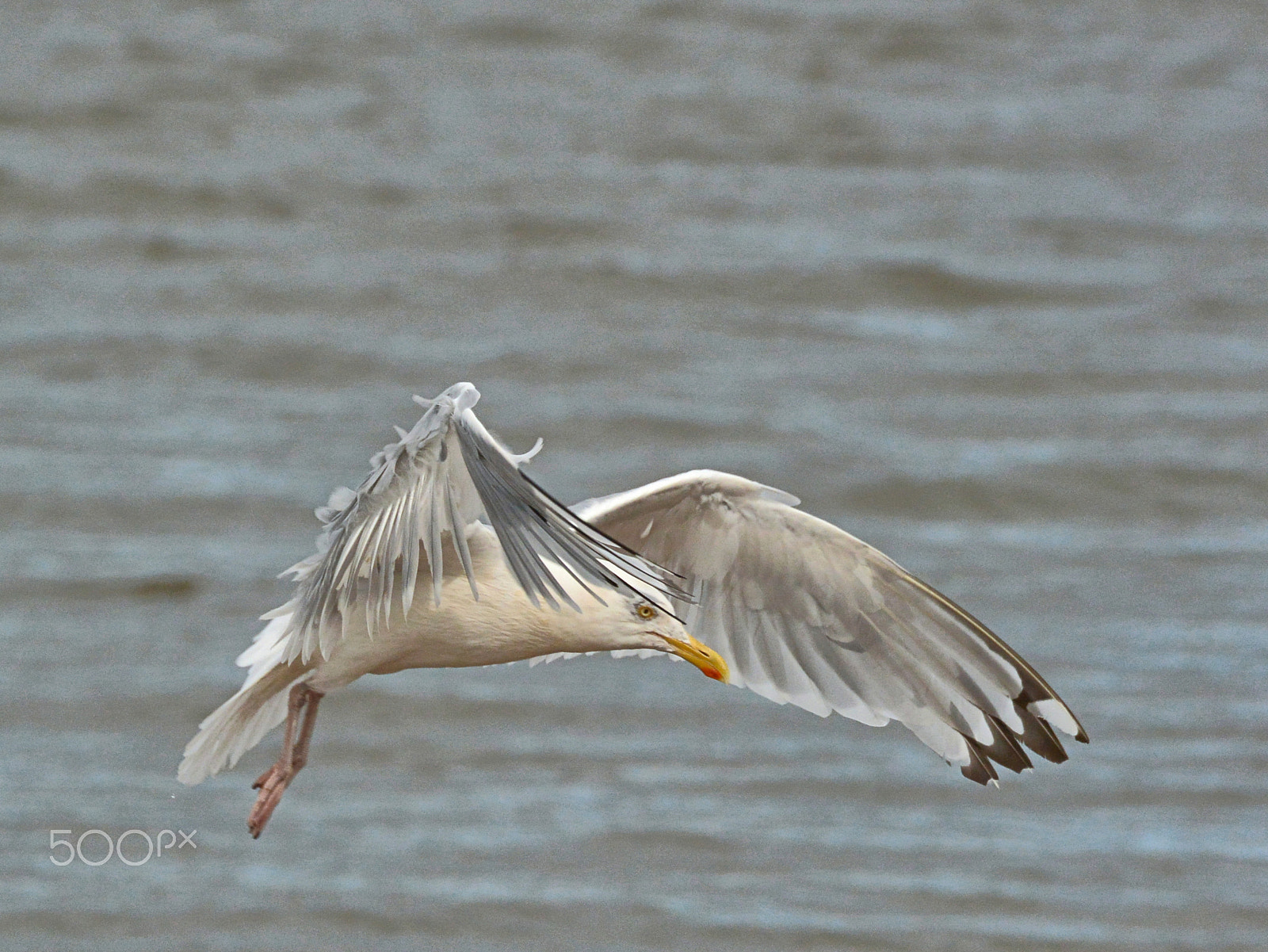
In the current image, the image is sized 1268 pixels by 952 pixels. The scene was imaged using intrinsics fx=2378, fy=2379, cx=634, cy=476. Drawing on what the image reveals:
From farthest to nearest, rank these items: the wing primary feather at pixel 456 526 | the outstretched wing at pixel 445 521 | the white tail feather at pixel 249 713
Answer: the white tail feather at pixel 249 713 → the wing primary feather at pixel 456 526 → the outstretched wing at pixel 445 521

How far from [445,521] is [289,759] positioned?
1170mm

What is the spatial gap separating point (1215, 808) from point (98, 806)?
5.30 m

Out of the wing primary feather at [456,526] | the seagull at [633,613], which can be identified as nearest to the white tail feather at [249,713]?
the seagull at [633,613]

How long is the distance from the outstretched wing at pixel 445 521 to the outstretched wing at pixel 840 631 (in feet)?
2.68

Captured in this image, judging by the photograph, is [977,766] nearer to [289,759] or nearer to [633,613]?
[633,613]

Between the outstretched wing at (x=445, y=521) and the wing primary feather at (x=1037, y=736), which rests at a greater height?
the outstretched wing at (x=445, y=521)

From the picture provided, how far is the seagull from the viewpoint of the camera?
A: 553cm

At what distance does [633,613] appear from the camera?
6.23m

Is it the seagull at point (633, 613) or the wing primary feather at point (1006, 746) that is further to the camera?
the wing primary feather at point (1006, 746)

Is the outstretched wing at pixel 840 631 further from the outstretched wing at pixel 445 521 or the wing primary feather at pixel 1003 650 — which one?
the outstretched wing at pixel 445 521

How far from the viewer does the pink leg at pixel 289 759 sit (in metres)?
6.29

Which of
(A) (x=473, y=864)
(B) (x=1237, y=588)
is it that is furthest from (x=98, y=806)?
(B) (x=1237, y=588)

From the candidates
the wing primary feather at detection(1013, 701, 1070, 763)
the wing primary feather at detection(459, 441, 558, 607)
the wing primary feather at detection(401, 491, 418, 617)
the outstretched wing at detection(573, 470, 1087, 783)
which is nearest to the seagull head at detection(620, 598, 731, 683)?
the outstretched wing at detection(573, 470, 1087, 783)

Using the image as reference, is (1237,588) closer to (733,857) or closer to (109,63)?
(733,857)
